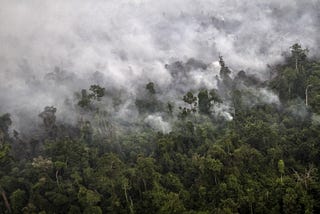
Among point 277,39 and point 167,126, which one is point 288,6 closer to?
point 277,39

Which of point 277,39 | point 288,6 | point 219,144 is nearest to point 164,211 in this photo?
point 219,144

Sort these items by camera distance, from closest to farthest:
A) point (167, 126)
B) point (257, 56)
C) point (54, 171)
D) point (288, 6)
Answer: point (54, 171)
point (167, 126)
point (257, 56)
point (288, 6)

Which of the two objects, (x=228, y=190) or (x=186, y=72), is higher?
(x=186, y=72)

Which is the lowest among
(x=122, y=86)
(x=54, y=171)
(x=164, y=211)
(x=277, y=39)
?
(x=164, y=211)

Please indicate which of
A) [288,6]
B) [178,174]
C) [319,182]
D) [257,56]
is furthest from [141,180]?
[288,6]

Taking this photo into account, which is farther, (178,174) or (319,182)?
(178,174)

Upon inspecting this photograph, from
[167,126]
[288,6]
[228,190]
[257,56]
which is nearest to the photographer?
A: [228,190]

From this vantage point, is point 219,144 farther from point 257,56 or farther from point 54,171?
point 257,56
